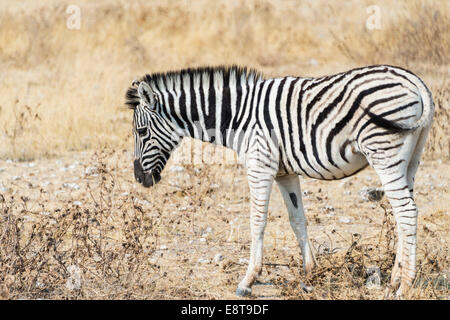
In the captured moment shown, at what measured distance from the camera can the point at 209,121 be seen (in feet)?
20.8

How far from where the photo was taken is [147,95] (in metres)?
6.29

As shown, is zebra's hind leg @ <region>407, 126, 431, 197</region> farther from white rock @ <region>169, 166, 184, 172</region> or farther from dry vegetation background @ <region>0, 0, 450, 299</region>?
white rock @ <region>169, 166, 184, 172</region>

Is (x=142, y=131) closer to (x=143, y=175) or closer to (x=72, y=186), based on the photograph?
(x=143, y=175)

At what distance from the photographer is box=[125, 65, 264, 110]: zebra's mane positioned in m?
6.33

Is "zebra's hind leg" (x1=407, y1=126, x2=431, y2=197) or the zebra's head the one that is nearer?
"zebra's hind leg" (x1=407, y1=126, x2=431, y2=197)

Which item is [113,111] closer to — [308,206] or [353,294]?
[308,206]

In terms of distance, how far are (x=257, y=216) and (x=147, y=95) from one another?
168 centimetres

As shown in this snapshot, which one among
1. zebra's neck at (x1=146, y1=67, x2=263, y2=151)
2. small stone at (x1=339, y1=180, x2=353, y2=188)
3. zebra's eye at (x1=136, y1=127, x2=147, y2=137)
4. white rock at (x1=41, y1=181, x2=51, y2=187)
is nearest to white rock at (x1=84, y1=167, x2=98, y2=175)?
white rock at (x1=41, y1=181, x2=51, y2=187)

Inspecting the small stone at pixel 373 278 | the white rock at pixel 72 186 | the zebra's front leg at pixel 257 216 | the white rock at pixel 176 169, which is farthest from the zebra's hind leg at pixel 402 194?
the white rock at pixel 72 186

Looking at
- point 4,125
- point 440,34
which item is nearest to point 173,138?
point 4,125

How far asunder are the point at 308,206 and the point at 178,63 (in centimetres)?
1095

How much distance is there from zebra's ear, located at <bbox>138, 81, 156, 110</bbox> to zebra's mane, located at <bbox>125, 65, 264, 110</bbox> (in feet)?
0.79

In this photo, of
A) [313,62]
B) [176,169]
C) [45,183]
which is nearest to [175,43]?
[313,62]

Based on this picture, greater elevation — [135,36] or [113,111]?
[135,36]
